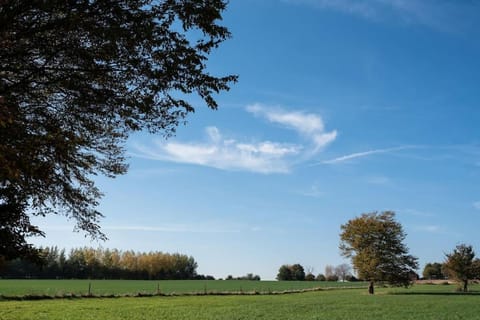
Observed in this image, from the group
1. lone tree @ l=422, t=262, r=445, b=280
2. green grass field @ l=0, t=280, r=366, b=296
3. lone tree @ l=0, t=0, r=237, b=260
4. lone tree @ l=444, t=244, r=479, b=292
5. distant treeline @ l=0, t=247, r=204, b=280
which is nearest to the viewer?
lone tree @ l=0, t=0, r=237, b=260

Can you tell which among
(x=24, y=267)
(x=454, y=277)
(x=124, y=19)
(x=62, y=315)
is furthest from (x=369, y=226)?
(x=24, y=267)

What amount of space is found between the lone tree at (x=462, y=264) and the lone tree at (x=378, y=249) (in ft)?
42.5

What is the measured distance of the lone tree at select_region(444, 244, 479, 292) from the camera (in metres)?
67.9

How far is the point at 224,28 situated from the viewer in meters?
9.53

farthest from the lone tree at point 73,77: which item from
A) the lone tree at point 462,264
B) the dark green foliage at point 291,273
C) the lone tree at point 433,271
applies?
the lone tree at point 433,271

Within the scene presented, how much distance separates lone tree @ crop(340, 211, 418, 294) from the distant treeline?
7585 cm

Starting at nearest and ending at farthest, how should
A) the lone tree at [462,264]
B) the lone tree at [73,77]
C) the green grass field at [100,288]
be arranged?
1. the lone tree at [73,77]
2. the green grass field at [100,288]
3. the lone tree at [462,264]

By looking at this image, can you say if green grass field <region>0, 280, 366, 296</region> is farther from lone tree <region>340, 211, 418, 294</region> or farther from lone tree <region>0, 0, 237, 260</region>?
lone tree <region>0, 0, 237, 260</region>

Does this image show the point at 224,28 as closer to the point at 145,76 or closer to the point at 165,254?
the point at 145,76

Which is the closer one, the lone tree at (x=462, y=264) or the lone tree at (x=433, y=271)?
the lone tree at (x=462, y=264)

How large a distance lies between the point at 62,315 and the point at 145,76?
65.9 feet

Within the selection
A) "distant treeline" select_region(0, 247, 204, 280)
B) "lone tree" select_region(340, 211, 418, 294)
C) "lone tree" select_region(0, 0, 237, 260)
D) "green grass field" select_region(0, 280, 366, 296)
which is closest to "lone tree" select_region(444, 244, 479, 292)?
"lone tree" select_region(340, 211, 418, 294)

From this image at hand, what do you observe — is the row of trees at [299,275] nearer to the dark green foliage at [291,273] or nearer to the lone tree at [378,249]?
the dark green foliage at [291,273]

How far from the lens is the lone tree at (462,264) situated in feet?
223
